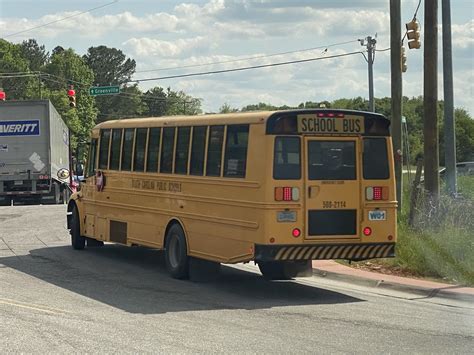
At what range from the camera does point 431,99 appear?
14914mm

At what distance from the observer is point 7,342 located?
26.2 ft

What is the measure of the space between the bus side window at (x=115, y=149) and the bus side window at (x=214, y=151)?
3.23 m

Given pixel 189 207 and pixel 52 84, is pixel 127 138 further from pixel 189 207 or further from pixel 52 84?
pixel 52 84

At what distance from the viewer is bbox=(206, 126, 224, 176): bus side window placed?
11.4m

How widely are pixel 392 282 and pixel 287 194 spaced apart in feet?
7.53

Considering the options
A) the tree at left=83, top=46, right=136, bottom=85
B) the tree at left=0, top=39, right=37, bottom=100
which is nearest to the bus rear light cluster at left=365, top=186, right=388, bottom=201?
the tree at left=0, top=39, right=37, bottom=100

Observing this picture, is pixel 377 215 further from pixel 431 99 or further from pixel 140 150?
pixel 431 99

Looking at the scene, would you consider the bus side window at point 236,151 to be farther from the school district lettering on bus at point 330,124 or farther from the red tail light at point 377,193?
the red tail light at point 377,193

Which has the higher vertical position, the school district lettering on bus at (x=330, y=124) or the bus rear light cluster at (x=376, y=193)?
the school district lettering on bus at (x=330, y=124)

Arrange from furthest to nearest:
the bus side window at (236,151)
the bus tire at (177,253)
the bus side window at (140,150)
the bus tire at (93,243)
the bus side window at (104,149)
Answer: the bus tire at (93,243), the bus side window at (104,149), the bus side window at (140,150), the bus tire at (177,253), the bus side window at (236,151)

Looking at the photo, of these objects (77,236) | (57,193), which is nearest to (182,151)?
(77,236)

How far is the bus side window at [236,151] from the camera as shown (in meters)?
10.9

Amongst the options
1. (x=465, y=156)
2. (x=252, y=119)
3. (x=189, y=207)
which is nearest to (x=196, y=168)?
(x=189, y=207)

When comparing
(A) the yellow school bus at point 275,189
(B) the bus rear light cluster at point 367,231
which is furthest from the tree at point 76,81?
(B) the bus rear light cluster at point 367,231
